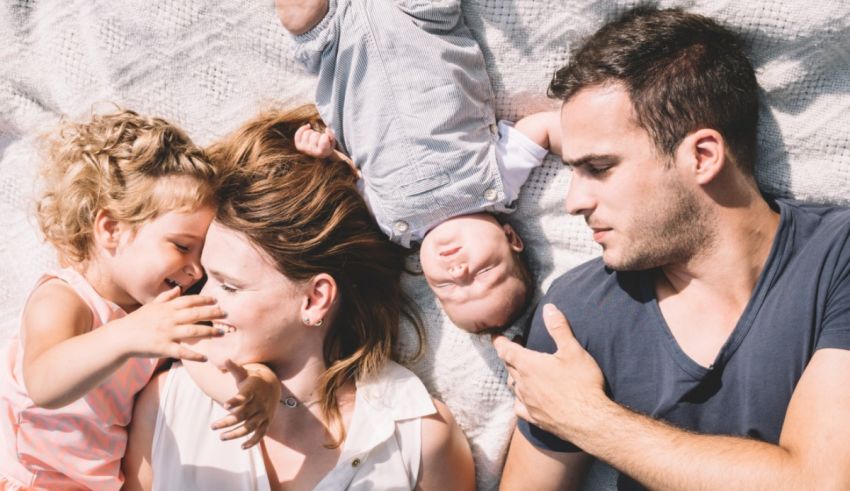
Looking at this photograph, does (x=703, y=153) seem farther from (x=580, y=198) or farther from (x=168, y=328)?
(x=168, y=328)

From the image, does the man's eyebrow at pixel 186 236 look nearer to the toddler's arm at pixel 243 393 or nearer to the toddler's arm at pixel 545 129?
the toddler's arm at pixel 243 393

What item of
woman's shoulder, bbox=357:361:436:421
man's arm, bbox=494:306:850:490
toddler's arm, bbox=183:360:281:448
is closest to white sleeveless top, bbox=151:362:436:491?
woman's shoulder, bbox=357:361:436:421

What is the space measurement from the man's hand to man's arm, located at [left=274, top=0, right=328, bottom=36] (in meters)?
1.20

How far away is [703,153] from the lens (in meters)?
2.12

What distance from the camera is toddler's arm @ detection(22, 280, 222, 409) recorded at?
2137 millimetres

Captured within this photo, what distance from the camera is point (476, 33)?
2627mm

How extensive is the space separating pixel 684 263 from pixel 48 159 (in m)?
2.30

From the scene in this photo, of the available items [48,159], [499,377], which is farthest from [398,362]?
[48,159]

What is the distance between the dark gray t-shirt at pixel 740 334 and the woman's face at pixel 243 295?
823 millimetres

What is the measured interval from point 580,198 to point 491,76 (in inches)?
25.6

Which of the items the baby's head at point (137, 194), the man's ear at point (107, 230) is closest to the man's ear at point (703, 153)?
the baby's head at point (137, 194)

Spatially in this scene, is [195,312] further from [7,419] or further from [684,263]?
[684,263]

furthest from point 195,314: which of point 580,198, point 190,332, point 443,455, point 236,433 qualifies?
point 580,198

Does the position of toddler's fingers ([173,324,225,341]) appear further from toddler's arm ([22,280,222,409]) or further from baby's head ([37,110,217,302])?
baby's head ([37,110,217,302])
